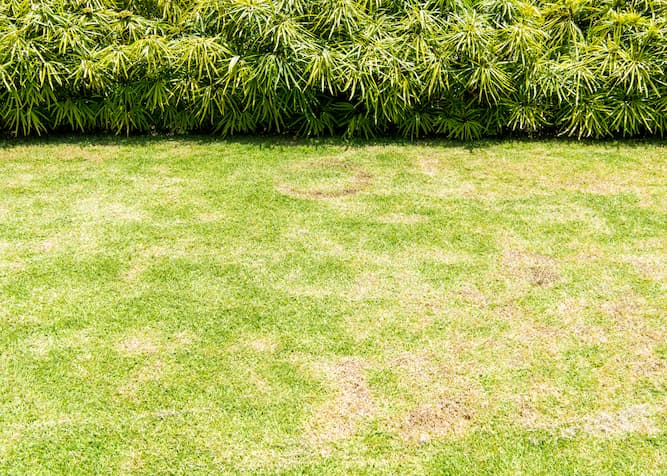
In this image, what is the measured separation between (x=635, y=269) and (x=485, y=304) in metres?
0.73

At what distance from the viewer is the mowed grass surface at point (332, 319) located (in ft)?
6.20

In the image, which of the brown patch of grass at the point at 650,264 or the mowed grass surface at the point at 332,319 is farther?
the brown patch of grass at the point at 650,264

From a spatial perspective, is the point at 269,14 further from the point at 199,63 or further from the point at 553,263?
the point at 553,263

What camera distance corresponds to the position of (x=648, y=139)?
4660 mm

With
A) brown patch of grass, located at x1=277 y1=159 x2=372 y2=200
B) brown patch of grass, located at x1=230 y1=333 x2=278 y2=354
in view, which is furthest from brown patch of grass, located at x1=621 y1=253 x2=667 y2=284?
brown patch of grass, located at x1=230 y1=333 x2=278 y2=354

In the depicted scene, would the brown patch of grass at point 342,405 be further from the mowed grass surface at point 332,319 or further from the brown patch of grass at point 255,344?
the brown patch of grass at point 255,344

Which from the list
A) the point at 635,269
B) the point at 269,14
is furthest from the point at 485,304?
the point at 269,14

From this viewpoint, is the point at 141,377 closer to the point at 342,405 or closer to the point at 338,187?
the point at 342,405

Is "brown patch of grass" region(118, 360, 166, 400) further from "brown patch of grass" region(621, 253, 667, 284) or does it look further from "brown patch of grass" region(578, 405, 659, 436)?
"brown patch of grass" region(621, 253, 667, 284)

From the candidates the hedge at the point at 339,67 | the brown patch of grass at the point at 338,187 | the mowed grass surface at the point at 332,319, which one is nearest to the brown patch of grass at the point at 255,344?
the mowed grass surface at the point at 332,319

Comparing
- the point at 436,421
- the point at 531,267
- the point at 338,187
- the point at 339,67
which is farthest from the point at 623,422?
the point at 339,67

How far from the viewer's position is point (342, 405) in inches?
80.0

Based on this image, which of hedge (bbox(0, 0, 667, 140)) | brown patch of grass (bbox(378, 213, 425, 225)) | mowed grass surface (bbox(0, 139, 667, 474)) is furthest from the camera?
hedge (bbox(0, 0, 667, 140))

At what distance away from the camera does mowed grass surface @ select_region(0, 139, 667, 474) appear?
74.4 inches
